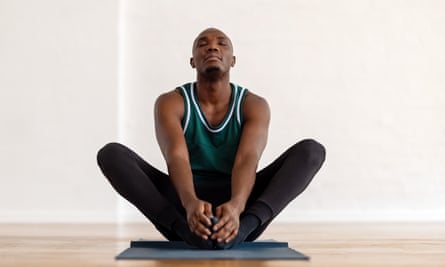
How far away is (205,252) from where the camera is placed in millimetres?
1897

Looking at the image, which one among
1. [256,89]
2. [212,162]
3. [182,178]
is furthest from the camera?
[256,89]

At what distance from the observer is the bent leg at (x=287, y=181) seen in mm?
2096

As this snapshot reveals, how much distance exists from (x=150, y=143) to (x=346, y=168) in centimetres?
140

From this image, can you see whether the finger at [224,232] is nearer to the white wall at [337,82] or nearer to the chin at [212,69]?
the chin at [212,69]

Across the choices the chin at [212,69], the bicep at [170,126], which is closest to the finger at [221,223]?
the bicep at [170,126]

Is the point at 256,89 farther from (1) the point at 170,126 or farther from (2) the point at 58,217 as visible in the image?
(1) the point at 170,126

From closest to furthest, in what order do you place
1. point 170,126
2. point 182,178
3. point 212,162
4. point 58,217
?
point 182,178
point 170,126
point 212,162
point 58,217

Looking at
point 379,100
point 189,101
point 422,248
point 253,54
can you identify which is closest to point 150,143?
point 253,54

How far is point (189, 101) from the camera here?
2369 millimetres

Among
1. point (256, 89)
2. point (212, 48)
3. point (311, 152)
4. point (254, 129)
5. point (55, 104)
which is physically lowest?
point (311, 152)

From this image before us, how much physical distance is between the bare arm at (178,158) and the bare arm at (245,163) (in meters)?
0.05

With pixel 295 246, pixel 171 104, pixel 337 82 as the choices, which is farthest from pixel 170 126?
pixel 337 82

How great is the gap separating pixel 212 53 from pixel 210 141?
0.31 metres

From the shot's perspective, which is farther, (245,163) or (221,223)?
(245,163)
